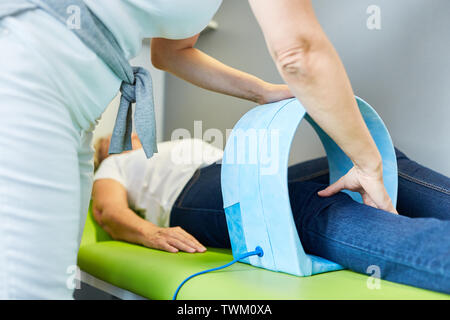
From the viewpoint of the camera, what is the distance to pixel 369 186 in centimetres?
78

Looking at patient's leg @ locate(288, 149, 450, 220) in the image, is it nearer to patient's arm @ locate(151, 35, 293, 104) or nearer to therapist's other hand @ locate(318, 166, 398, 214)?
therapist's other hand @ locate(318, 166, 398, 214)

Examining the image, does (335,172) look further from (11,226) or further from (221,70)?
(11,226)

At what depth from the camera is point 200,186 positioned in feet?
4.02

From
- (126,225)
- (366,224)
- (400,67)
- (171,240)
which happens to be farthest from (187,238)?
(400,67)

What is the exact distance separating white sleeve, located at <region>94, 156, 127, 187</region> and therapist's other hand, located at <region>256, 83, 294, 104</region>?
67cm

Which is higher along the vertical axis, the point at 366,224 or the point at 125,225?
the point at 366,224

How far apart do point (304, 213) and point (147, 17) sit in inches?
19.8

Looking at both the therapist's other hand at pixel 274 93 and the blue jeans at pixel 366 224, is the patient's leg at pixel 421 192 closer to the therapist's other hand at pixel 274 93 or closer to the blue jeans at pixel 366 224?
the blue jeans at pixel 366 224

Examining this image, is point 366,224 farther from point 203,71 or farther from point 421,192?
point 203,71

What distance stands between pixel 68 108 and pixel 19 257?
240 millimetres

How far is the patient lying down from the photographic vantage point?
70 cm

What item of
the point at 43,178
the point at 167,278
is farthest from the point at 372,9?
the point at 43,178

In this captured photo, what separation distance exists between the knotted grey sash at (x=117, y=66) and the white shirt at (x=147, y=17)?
0.02 metres

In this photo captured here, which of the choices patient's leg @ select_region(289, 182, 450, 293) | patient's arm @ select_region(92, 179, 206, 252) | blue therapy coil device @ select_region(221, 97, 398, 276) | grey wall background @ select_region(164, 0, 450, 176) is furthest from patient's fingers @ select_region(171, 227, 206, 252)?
grey wall background @ select_region(164, 0, 450, 176)
